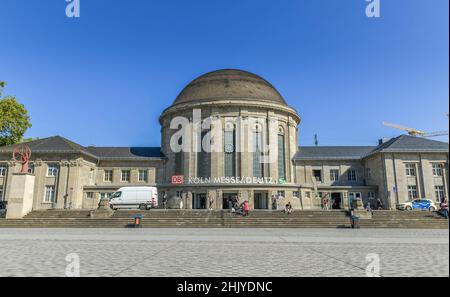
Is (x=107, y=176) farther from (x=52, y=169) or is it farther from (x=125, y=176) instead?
(x=52, y=169)

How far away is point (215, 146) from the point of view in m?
40.8

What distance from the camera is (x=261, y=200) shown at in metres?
38.9

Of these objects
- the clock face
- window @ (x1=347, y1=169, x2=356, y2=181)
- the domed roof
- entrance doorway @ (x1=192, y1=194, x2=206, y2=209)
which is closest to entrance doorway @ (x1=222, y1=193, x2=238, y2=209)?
entrance doorway @ (x1=192, y1=194, x2=206, y2=209)

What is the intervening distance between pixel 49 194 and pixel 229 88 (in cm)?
2838

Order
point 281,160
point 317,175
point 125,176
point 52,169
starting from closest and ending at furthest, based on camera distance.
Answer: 1. point 52,169
2. point 281,160
3. point 125,176
4. point 317,175

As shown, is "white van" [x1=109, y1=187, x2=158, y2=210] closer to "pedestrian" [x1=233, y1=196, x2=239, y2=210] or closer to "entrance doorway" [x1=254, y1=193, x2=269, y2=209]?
"pedestrian" [x1=233, y1=196, x2=239, y2=210]

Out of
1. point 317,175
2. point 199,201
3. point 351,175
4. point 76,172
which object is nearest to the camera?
point 199,201

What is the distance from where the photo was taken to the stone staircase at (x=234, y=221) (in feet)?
76.7

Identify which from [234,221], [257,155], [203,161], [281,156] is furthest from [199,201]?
[234,221]

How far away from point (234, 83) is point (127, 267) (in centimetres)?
4069

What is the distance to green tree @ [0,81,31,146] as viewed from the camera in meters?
39.4

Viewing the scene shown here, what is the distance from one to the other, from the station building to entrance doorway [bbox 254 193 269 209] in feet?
0.42

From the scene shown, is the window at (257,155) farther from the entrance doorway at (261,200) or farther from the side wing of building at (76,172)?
the side wing of building at (76,172)
